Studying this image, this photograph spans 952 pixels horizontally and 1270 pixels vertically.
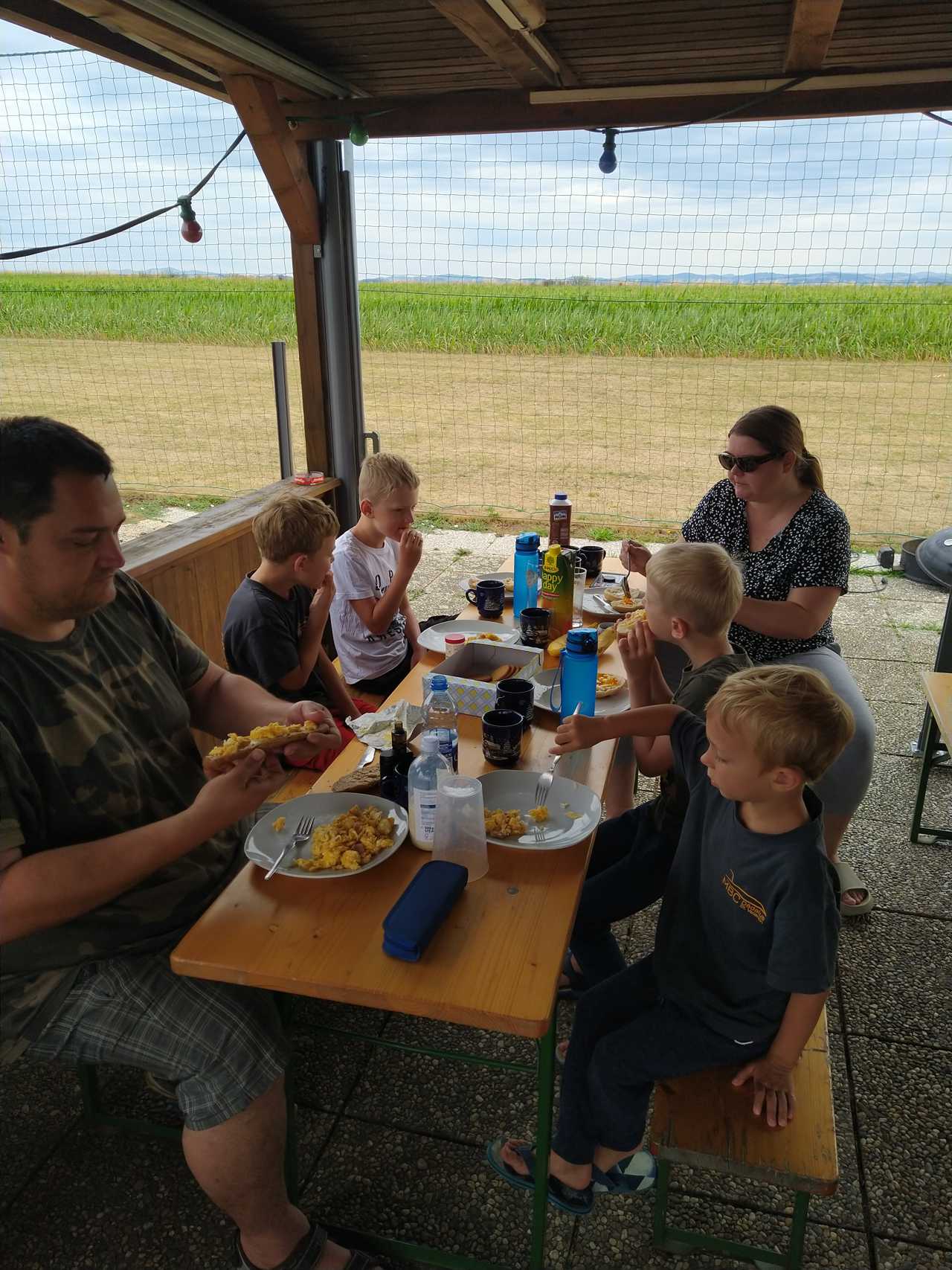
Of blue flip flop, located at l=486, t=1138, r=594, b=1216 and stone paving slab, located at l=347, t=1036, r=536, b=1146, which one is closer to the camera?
blue flip flop, located at l=486, t=1138, r=594, b=1216

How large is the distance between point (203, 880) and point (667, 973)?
944 mm

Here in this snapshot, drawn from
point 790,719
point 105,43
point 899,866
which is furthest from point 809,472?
point 105,43

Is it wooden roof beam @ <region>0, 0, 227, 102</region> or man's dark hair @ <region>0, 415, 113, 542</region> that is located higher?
wooden roof beam @ <region>0, 0, 227, 102</region>

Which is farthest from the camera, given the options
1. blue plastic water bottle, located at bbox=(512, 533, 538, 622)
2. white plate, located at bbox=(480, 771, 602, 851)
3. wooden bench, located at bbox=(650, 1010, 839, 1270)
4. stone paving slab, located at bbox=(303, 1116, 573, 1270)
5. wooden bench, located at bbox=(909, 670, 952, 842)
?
blue plastic water bottle, located at bbox=(512, 533, 538, 622)

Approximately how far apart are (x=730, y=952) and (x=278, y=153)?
3.84 metres

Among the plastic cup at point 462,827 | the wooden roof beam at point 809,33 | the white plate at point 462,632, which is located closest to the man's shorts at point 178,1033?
the plastic cup at point 462,827

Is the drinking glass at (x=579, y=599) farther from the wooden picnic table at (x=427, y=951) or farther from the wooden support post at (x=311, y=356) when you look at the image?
the wooden support post at (x=311, y=356)

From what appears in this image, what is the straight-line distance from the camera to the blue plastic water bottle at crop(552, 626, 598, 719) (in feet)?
6.55

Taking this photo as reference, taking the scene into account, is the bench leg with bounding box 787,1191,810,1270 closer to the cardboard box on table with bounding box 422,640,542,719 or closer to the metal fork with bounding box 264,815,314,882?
the metal fork with bounding box 264,815,314,882

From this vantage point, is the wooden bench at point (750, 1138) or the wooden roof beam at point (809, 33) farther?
the wooden roof beam at point (809, 33)

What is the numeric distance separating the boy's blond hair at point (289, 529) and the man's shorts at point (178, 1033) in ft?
4.25

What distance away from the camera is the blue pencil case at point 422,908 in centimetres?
129

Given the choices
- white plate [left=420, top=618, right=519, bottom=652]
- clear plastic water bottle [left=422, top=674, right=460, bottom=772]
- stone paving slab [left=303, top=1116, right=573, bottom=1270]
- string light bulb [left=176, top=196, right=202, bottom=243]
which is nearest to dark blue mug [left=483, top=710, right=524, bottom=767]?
clear plastic water bottle [left=422, top=674, right=460, bottom=772]

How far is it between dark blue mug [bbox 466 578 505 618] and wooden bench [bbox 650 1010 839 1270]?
1.66 m
